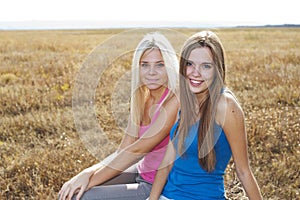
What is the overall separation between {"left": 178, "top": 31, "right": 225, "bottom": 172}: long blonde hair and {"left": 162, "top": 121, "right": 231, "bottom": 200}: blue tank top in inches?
1.1

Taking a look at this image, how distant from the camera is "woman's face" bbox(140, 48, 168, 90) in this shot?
2482 mm

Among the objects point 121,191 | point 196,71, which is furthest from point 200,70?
point 121,191

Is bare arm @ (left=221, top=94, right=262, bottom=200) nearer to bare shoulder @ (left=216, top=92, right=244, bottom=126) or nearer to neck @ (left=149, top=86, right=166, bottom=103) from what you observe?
bare shoulder @ (left=216, top=92, right=244, bottom=126)

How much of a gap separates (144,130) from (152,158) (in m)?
0.16

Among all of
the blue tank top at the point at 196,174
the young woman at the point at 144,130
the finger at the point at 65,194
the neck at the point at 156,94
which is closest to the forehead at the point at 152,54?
the young woman at the point at 144,130

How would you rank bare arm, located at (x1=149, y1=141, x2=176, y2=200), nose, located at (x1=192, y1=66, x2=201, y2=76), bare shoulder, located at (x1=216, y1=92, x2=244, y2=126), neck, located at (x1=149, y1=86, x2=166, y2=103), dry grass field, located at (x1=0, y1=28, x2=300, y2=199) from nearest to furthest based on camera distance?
bare shoulder, located at (x1=216, y1=92, x2=244, y2=126)
nose, located at (x1=192, y1=66, x2=201, y2=76)
bare arm, located at (x1=149, y1=141, x2=176, y2=200)
neck, located at (x1=149, y1=86, x2=166, y2=103)
dry grass field, located at (x1=0, y1=28, x2=300, y2=199)

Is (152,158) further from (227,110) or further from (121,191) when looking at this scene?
(227,110)

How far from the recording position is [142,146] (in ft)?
8.14

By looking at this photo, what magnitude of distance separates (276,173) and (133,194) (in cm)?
163

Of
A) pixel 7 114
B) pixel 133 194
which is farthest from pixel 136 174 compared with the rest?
pixel 7 114

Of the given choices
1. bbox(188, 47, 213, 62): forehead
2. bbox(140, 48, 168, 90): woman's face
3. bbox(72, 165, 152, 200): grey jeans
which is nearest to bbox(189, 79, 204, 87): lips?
bbox(188, 47, 213, 62): forehead

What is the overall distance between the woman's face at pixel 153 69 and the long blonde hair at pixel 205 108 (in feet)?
0.79

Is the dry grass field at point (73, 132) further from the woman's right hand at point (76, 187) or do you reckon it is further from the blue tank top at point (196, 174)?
the blue tank top at point (196, 174)

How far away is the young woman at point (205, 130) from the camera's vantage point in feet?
7.06
